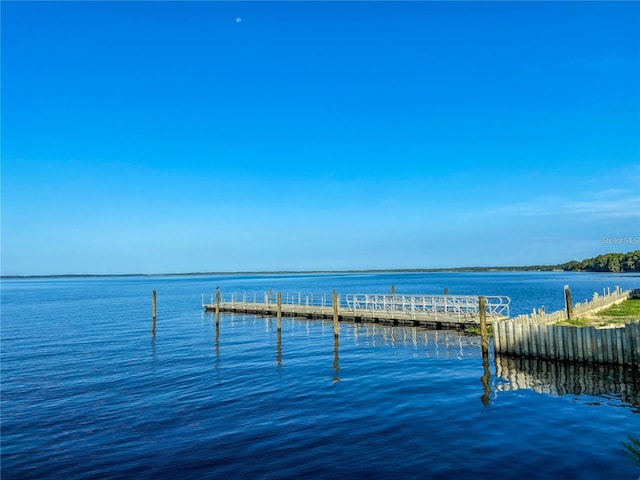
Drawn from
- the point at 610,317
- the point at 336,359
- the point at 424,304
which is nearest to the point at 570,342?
the point at 336,359

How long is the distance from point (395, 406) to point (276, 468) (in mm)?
7379

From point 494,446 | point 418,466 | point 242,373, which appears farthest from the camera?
point 242,373

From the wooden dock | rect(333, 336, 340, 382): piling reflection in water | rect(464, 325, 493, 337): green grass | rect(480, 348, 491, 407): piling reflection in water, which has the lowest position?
rect(333, 336, 340, 382): piling reflection in water

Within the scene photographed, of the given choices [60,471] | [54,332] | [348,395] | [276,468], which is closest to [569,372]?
[348,395]

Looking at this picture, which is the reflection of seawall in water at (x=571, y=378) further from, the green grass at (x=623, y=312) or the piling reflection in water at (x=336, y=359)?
the green grass at (x=623, y=312)

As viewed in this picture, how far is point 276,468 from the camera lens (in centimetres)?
1327

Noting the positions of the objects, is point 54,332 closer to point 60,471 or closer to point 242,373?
point 242,373

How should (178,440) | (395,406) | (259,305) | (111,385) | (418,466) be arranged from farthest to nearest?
(259,305) < (111,385) < (395,406) < (178,440) < (418,466)

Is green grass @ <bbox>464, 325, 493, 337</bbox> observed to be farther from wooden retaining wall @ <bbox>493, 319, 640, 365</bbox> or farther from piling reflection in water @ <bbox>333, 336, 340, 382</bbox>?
piling reflection in water @ <bbox>333, 336, 340, 382</bbox>

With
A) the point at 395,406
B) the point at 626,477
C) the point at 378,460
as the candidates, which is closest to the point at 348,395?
the point at 395,406

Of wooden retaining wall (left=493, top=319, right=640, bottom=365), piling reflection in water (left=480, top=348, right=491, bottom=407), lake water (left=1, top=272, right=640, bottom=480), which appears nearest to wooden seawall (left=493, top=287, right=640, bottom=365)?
wooden retaining wall (left=493, top=319, right=640, bottom=365)

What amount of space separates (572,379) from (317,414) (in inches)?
525

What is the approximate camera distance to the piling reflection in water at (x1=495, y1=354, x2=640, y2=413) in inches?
769

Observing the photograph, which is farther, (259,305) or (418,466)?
(259,305)
